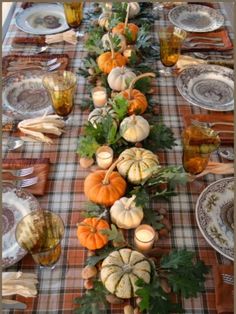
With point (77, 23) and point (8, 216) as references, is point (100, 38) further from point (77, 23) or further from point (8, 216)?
point (8, 216)

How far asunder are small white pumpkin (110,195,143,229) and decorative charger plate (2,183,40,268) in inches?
7.9

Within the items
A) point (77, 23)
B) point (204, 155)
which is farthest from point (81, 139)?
point (77, 23)

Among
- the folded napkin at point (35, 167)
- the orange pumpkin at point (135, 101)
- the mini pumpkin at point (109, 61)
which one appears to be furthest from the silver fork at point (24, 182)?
the mini pumpkin at point (109, 61)

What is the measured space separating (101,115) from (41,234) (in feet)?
1.37

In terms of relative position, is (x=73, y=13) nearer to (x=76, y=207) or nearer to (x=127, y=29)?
(x=127, y=29)

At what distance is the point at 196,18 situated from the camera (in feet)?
5.58

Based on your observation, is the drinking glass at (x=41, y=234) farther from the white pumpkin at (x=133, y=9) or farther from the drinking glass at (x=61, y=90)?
the white pumpkin at (x=133, y=9)

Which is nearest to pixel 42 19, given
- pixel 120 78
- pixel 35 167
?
pixel 120 78

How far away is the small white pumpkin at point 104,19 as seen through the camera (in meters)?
1.55

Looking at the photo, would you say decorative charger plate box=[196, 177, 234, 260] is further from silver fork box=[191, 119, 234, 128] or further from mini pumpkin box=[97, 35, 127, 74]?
mini pumpkin box=[97, 35, 127, 74]

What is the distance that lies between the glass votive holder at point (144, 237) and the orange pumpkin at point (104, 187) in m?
0.10

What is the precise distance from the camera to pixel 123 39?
4.67 feet

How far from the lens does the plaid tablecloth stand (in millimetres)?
830

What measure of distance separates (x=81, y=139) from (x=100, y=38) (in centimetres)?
54
